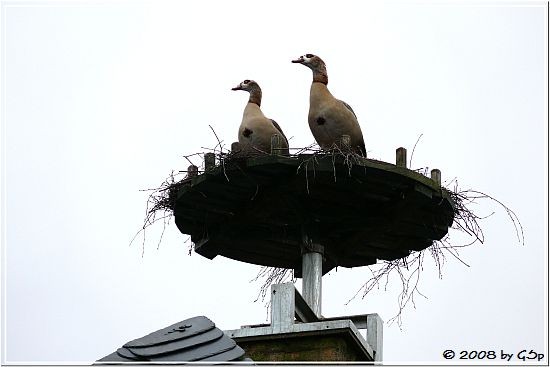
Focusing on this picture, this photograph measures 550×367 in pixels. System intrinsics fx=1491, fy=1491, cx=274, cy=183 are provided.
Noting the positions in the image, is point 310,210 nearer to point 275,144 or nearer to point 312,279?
point 312,279

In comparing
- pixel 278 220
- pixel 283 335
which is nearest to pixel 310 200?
pixel 278 220

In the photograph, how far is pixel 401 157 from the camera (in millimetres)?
11594

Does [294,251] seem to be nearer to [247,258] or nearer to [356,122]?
[247,258]

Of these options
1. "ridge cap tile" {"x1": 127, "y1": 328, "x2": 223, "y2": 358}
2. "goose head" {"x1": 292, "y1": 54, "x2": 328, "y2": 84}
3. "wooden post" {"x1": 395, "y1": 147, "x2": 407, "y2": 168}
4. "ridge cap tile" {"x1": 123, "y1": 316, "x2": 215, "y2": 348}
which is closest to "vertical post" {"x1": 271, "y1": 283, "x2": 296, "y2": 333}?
"wooden post" {"x1": 395, "y1": 147, "x2": 407, "y2": 168}

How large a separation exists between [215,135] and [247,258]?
1.67 m

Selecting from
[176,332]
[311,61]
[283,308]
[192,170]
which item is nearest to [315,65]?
[311,61]

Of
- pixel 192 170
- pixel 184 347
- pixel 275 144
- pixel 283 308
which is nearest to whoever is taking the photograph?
pixel 184 347

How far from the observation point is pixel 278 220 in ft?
40.5

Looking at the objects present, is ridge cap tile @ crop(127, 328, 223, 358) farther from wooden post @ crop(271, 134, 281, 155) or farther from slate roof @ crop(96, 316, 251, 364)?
wooden post @ crop(271, 134, 281, 155)

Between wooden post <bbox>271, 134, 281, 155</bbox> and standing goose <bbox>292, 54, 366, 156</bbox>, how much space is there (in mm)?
501

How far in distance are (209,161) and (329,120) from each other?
44.7 inches

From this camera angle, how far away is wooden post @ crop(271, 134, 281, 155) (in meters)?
11.5

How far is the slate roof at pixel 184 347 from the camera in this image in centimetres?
928

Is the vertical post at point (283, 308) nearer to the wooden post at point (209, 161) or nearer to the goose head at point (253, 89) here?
the wooden post at point (209, 161)
